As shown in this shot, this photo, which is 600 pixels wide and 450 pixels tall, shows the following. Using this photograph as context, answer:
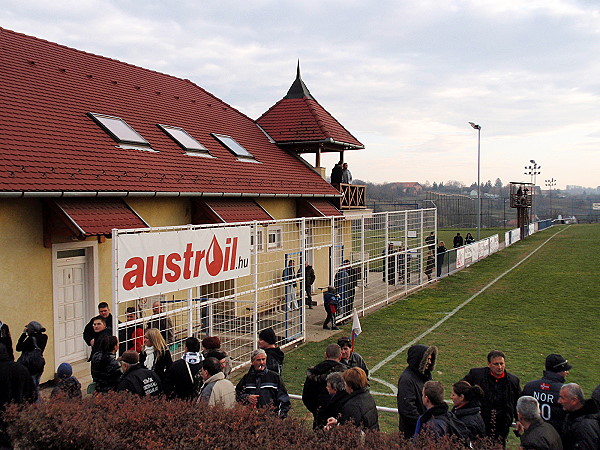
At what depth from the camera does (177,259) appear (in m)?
8.90

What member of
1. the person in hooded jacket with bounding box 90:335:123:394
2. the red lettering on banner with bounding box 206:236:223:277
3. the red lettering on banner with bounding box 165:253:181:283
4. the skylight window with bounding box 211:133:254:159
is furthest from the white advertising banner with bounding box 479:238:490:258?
the person in hooded jacket with bounding box 90:335:123:394

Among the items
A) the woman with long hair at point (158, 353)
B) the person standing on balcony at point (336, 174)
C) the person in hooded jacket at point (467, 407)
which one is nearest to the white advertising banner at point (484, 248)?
the person standing on balcony at point (336, 174)

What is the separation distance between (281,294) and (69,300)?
437 centimetres

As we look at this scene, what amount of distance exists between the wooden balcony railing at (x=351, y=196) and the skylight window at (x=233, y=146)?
468 centimetres

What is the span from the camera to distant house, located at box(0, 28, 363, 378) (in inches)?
409

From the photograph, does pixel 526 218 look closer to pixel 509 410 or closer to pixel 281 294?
pixel 281 294

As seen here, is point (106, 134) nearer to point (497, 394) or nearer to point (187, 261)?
point (187, 261)

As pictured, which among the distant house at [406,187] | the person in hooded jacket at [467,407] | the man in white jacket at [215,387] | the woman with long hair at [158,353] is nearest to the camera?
the person in hooded jacket at [467,407]

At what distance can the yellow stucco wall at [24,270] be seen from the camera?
9.95 meters

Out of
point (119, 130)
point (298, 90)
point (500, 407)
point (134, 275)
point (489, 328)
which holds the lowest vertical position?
point (489, 328)

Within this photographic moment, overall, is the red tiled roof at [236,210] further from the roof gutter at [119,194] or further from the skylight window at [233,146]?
the skylight window at [233,146]

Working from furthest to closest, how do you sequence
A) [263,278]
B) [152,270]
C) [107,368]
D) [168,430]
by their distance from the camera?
[263,278]
[152,270]
[107,368]
[168,430]

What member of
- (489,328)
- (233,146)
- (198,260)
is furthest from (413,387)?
(233,146)

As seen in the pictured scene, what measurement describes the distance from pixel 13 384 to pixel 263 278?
8747mm
